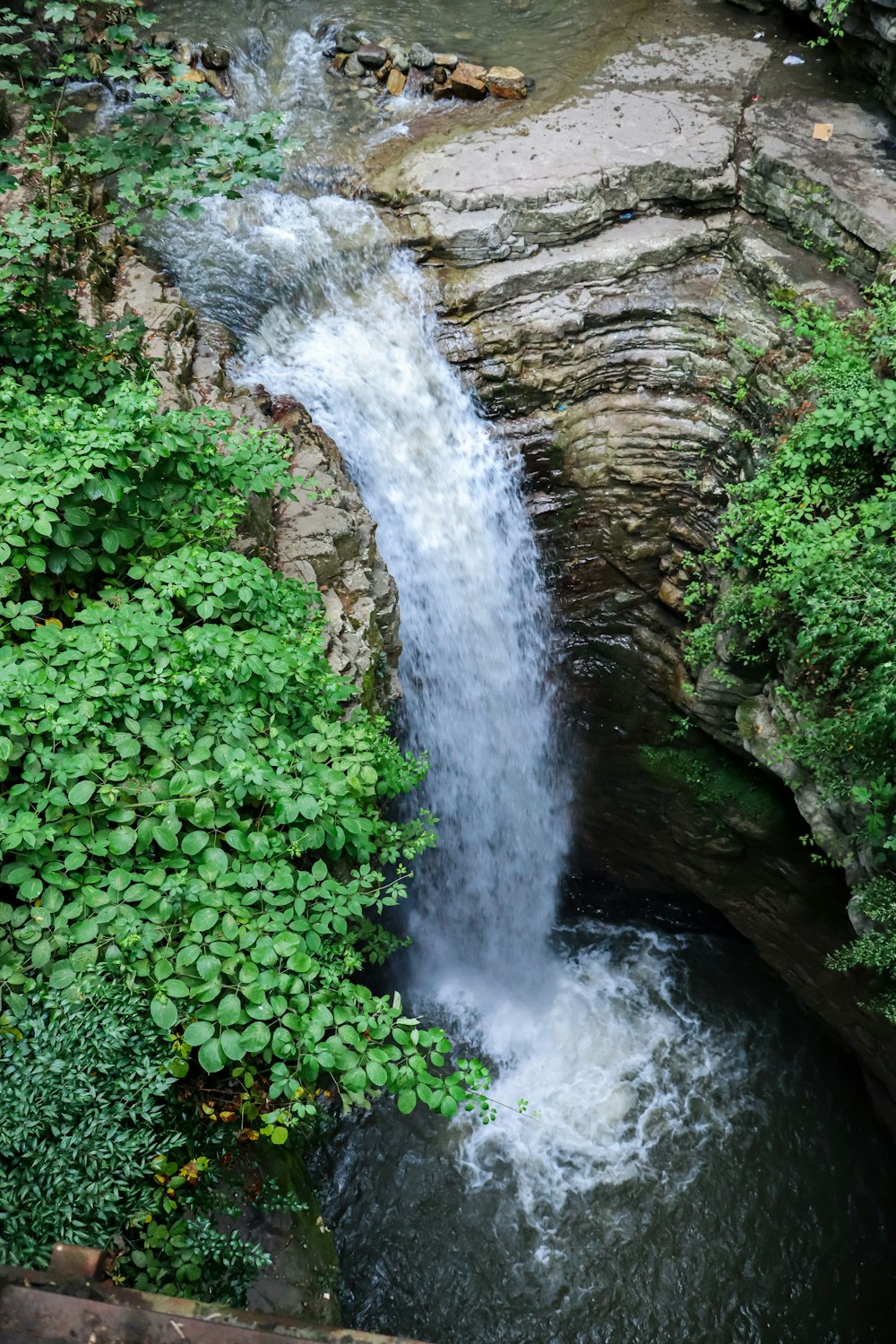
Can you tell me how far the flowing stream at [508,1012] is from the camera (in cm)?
578

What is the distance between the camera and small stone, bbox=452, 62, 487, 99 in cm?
808

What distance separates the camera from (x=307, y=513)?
5.50 meters

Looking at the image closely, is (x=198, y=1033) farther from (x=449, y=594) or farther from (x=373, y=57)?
(x=373, y=57)

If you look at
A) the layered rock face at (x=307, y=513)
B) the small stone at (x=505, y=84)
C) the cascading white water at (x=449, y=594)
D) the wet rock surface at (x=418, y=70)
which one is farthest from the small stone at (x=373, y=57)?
the layered rock face at (x=307, y=513)

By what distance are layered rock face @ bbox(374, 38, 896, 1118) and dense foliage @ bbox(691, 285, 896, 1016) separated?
462 millimetres

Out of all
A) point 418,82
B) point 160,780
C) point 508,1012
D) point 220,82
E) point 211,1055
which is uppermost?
point 418,82

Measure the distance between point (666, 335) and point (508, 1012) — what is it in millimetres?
5691

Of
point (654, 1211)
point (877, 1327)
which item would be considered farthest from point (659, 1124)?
point (877, 1327)

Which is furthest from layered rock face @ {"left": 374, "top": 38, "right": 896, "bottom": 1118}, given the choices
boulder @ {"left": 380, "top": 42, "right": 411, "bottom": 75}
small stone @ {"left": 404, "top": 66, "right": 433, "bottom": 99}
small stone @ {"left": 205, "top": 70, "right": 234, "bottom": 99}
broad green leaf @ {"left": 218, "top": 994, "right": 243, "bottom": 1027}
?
broad green leaf @ {"left": 218, "top": 994, "right": 243, "bottom": 1027}

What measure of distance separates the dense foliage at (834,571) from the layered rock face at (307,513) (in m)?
2.56

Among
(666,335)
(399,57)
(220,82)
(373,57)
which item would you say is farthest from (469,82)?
(666,335)

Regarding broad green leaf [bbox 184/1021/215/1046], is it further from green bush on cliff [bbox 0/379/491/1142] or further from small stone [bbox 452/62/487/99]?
small stone [bbox 452/62/487/99]

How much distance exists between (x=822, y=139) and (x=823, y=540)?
3883 millimetres

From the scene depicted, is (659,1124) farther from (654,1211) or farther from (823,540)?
(823,540)
